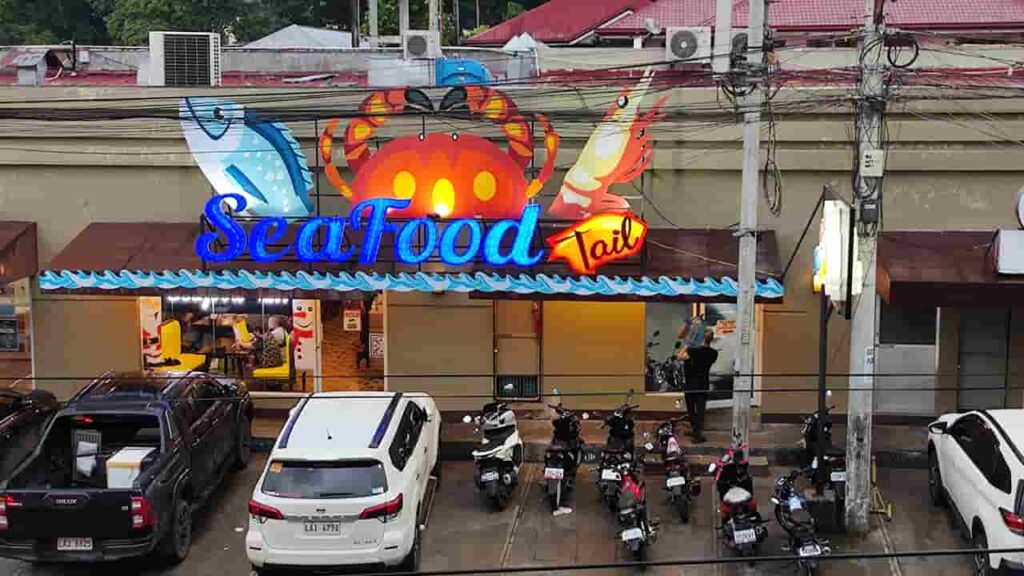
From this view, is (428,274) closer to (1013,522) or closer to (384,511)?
(384,511)

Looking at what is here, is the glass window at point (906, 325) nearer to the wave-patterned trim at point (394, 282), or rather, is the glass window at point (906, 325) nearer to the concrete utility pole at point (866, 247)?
the wave-patterned trim at point (394, 282)

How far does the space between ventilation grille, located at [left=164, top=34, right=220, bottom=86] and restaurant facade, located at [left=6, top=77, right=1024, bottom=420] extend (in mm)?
609

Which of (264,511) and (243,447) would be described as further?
(243,447)

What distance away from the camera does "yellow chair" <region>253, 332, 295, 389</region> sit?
758 inches

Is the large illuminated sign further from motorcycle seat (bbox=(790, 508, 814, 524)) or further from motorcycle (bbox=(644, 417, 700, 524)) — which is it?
motorcycle seat (bbox=(790, 508, 814, 524))

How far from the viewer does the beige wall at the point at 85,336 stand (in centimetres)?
1889

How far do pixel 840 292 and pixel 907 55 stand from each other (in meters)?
6.42

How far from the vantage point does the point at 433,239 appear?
16453mm

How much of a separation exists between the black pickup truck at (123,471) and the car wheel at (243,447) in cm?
8

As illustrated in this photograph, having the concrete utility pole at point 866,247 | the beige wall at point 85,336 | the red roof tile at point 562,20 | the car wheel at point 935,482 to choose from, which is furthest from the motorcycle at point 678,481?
the red roof tile at point 562,20

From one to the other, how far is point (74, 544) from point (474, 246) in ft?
21.6

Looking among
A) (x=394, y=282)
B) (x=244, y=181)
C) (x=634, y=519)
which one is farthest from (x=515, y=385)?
(x=634, y=519)

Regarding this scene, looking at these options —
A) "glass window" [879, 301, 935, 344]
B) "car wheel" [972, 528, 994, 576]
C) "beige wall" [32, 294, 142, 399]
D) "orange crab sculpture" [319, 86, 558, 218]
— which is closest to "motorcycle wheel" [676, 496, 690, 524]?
"car wheel" [972, 528, 994, 576]

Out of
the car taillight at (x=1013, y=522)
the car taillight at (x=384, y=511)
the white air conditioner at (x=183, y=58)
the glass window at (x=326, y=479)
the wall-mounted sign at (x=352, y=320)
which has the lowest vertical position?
the car taillight at (x=384, y=511)
